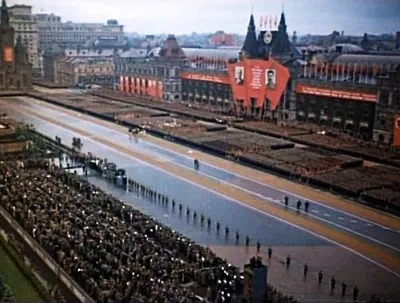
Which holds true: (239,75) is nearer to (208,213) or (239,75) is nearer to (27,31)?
(27,31)

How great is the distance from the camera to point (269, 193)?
9.55 meters

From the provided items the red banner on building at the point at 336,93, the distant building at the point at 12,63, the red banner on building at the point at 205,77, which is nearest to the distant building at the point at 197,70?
the red banner on building at the point at 205,77

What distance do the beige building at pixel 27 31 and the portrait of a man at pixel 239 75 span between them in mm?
7320

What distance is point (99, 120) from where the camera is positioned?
57.6 ft

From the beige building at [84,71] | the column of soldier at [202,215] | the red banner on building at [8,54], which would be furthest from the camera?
the beige building at [84,71]

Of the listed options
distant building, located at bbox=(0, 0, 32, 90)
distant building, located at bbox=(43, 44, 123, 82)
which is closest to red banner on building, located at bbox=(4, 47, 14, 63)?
distant building, located at bbox=(0, 0, 32, 90)

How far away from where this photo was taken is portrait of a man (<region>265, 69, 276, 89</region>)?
1748 centimetres

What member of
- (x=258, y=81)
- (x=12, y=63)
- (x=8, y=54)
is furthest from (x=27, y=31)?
(x=258, y=81)

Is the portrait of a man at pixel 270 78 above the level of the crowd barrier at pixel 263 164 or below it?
above

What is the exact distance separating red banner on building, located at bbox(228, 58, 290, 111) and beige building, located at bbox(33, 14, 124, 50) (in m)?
4.57

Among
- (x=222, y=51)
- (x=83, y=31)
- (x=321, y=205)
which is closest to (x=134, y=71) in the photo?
(x=83, y=31)

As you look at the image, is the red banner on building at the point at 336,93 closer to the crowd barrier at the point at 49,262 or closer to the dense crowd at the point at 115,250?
the dense crowd at the point at 115,250

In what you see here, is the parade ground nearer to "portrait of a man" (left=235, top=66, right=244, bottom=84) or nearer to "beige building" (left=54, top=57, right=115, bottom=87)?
"portrait of a man" (left=235, top=66, right=244, bottom=84)

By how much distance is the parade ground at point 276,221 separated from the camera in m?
6.34
